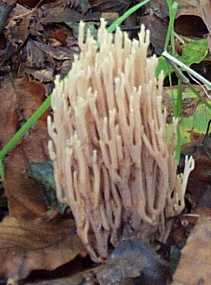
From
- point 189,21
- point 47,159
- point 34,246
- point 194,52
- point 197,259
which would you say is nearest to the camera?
point 197,259

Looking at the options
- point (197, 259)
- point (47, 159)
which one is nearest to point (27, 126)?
point (47, 159)

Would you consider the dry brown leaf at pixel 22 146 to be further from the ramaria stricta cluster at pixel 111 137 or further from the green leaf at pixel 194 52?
→ the green leaf at pixel 194 52

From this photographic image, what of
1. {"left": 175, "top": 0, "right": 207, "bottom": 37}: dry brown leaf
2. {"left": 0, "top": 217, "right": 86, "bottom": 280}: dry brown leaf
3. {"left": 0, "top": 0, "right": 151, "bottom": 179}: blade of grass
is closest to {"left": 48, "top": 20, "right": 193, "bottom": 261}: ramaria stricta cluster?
{"left": 0, "top": 217, "right": 86, "bottom": 280}: dry brown leaf

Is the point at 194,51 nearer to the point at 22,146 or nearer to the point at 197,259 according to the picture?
the point at 22,146

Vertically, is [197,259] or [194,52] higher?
[194,52]

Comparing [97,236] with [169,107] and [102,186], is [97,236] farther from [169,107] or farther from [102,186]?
[169,107]

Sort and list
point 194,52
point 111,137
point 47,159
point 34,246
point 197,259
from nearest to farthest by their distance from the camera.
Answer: point 111,137, point 197,259, point 34,246, point 47,159, point 194,52

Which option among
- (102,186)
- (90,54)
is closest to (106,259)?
(102,186)

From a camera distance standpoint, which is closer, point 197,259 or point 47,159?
point 197,259
